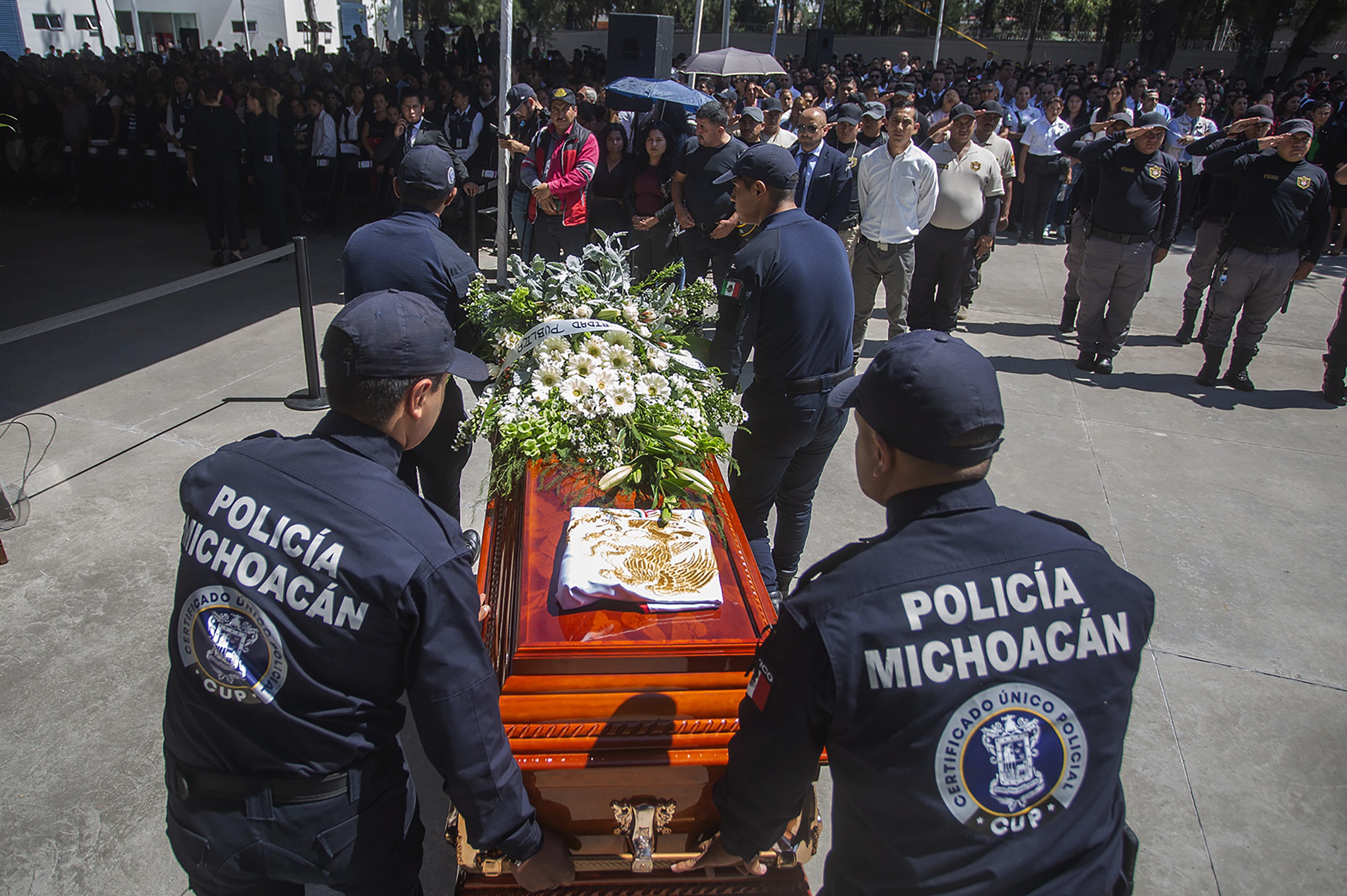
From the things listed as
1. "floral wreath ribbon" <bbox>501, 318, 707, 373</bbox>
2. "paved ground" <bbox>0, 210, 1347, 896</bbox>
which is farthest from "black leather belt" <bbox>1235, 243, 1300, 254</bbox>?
"floral wreath ribbon" <bbox>501, 318, 707, 373</bbox>

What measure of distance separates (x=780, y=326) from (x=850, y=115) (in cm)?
477

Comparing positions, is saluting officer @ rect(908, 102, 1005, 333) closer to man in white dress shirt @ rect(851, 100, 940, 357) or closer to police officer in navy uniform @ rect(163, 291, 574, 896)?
man in white dress shirt @ rect(851, 100, 940, 357)

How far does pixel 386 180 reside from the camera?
942 centimetres

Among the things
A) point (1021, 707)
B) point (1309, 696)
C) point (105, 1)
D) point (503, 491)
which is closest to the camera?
point (1021, 707)

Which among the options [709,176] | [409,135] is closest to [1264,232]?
[709,176]

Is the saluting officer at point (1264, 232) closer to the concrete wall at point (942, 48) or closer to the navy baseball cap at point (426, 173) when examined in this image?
the navy baseball cap at point (426, 173)

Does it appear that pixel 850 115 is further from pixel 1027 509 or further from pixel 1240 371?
pixel 1027 509

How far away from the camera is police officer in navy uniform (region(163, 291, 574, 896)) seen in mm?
1342

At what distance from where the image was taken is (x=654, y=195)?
6.45m

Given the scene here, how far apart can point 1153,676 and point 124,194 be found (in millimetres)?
12037

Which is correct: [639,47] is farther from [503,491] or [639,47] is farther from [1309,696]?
[1309,696]

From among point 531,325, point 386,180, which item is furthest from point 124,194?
point 531,325

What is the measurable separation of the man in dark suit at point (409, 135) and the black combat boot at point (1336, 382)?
6.78 m

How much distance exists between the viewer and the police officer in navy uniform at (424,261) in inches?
117
